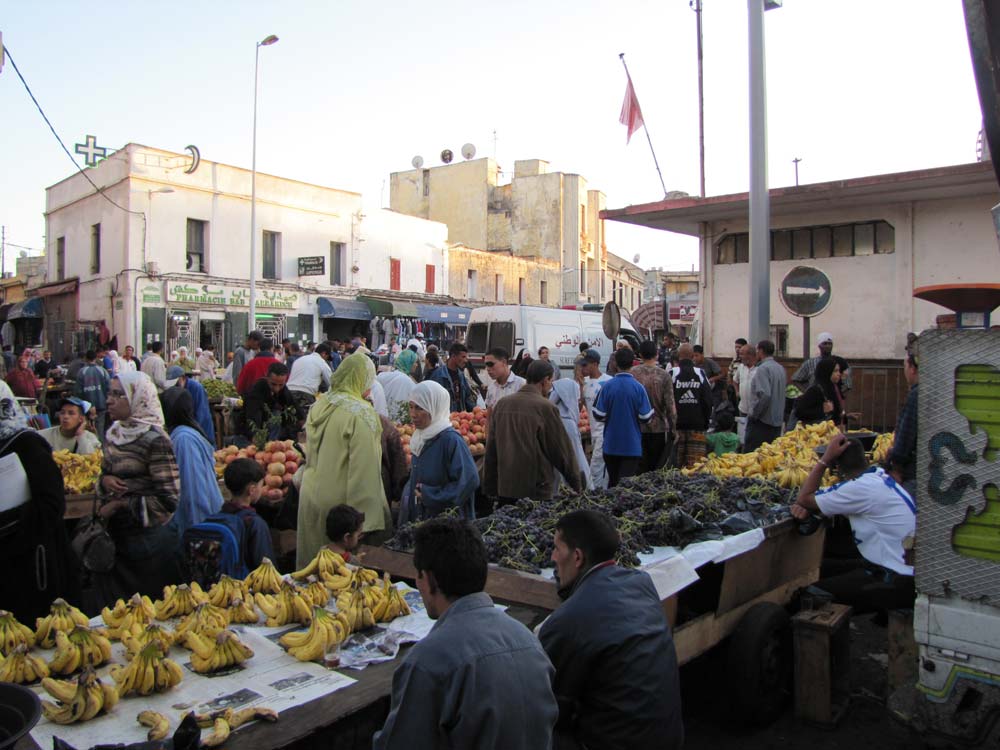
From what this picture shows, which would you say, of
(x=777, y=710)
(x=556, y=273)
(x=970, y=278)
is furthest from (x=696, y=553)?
(x=556, y=273)

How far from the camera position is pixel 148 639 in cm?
313

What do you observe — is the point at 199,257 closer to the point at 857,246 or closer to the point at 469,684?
the point at 857,246

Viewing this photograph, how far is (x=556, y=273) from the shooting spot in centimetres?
4597

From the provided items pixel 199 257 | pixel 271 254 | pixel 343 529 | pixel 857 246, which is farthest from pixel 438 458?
pixel 271 254

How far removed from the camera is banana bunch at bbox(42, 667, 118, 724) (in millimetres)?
2654

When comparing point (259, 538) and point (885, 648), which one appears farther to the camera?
point (885, 648)

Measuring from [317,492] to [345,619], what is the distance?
181 centimetres

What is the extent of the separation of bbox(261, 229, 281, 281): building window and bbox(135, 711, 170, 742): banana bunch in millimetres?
28136

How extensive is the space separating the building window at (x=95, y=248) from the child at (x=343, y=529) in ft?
84.4

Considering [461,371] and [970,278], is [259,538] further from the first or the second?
[970,278]

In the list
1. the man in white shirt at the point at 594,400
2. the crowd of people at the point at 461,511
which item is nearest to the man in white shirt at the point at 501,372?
the crowd of people at the point at 461,511

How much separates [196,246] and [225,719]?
2699cm

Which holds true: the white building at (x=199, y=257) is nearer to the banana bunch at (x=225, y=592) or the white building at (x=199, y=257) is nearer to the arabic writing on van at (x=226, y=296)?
the arabic writing on van at (x=226, y=296)

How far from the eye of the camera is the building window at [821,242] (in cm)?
1428
